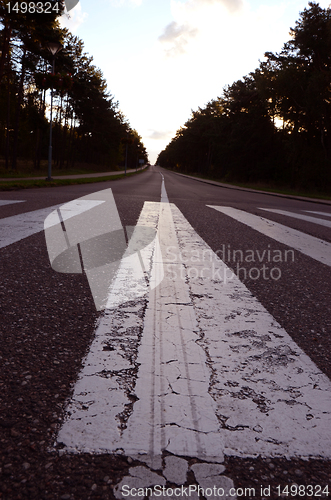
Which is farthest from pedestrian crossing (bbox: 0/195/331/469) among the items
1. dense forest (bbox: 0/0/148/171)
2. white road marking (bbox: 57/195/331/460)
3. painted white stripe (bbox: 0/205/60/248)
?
dense forest (bbox: 0/0/148/171)

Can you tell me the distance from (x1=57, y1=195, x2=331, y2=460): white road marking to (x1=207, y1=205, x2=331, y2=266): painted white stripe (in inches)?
86.3

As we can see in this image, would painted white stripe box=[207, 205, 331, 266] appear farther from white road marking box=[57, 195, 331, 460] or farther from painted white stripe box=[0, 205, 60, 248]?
painted white stripe box=[0, 205, 60, 248]

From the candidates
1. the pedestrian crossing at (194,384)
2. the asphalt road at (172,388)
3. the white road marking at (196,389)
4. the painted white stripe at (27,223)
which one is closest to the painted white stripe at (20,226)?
the painted white stripe at (27,223)

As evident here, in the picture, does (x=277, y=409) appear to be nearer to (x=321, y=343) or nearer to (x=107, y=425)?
(x=107, y=425)

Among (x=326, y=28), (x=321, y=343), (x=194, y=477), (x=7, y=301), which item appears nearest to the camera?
(x=194, y=477)

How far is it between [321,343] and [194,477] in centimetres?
107

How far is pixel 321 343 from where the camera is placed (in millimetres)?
1719

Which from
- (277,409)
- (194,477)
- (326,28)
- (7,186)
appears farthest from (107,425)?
(326,28)

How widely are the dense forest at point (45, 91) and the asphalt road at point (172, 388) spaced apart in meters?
15.8

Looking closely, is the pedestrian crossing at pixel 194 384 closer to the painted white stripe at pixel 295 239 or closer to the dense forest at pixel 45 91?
the painted white stripe at pixel 295 239

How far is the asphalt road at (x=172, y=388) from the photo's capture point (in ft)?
3.02

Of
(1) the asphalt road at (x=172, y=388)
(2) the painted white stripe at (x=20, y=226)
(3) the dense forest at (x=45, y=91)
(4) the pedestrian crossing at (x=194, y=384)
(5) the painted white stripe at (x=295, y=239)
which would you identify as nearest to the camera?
(1) the asphalt road at (x=172, y=388)

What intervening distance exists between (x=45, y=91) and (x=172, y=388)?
3990cm

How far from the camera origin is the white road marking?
1.02 meters
